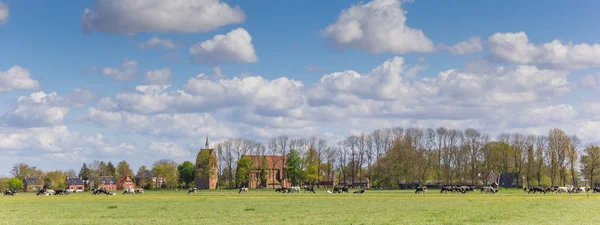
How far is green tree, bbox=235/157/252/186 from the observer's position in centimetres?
16275

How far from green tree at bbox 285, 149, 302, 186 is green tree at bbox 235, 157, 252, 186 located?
33.7ft

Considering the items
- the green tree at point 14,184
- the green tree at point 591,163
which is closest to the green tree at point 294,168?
the green tree at point 591,163

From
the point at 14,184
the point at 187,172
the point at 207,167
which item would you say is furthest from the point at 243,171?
the point at 14,184

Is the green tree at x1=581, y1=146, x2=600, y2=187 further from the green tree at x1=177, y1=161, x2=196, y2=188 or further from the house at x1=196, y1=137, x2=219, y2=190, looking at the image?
the green tree at x1=177, y1=161, x2=196, y2=188

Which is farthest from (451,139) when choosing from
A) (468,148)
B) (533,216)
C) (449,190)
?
(533,216)

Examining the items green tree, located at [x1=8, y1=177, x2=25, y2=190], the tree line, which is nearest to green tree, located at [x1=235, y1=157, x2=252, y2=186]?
the tree line

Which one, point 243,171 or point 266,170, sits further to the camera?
point 266,170

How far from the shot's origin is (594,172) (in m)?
148

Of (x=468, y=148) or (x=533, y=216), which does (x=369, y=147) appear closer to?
(x=468, y=148)

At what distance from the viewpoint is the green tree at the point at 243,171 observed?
162750 millimetres

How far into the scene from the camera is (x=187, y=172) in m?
185

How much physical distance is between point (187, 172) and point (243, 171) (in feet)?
93.5

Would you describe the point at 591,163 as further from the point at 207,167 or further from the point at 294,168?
the point at 207,167

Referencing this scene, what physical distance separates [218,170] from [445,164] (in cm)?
5820
